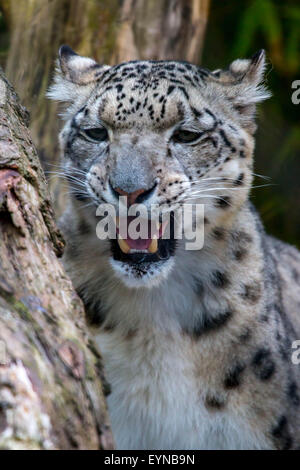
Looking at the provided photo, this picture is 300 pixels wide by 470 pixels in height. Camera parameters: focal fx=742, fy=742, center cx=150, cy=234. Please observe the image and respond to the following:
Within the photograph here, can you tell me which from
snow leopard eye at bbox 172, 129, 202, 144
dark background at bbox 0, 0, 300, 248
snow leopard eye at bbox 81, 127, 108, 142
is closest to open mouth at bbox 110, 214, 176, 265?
snow leopard eye at bbox 172, 129, 202, 144

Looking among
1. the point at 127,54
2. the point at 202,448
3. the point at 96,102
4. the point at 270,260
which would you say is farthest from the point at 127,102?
the point at 127,54

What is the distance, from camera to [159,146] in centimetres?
402

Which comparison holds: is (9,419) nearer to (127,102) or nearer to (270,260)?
(127,102)

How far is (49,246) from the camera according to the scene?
3.27 metres

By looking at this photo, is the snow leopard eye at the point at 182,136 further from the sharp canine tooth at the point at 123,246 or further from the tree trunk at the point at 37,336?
the tree trunk at the point at 37,336

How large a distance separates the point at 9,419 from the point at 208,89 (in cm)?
258

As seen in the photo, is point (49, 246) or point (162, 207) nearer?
point (49, 246)

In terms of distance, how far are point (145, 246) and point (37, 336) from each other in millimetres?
1285

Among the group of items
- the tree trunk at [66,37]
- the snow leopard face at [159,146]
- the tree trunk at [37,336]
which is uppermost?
the tree trunk at [66,37]

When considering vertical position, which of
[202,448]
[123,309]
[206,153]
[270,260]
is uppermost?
[206,153]

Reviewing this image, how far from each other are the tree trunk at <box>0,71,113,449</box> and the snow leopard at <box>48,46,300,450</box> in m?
0.90

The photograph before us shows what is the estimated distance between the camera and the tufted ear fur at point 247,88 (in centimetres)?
452

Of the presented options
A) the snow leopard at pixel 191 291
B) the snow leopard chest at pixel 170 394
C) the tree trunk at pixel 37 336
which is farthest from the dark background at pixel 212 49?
the tree trunk at pixel 37 336

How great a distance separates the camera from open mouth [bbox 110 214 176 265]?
13.2ft
